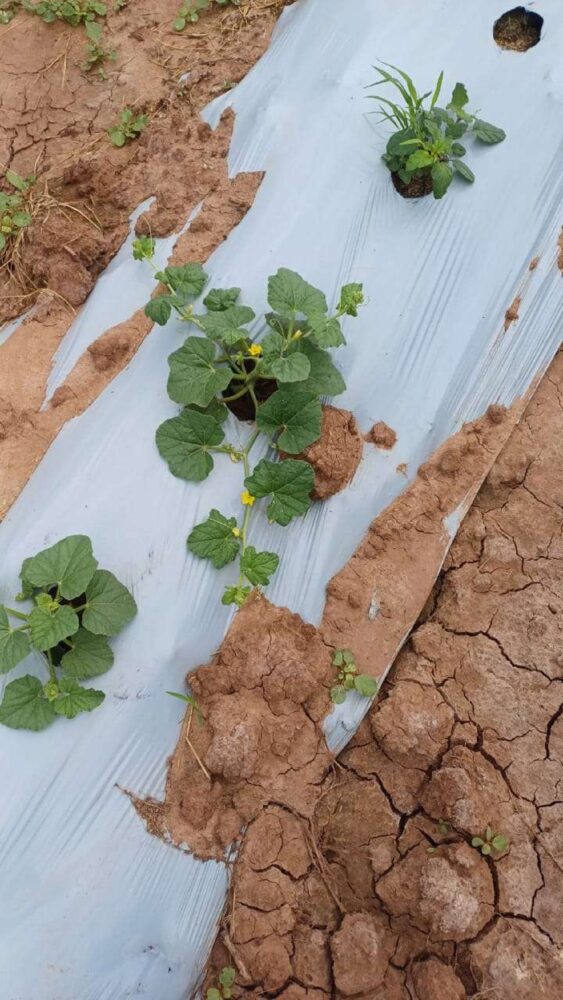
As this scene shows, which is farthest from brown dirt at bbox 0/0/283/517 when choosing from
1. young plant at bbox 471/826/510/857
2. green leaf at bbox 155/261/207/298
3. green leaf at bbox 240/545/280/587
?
young plant at bbox 471/826/510/857

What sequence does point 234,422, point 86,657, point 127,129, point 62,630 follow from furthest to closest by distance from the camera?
point 127,129
point 234,422
point 86,657
point 62,630

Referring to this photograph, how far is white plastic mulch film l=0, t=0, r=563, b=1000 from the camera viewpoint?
1924 mm

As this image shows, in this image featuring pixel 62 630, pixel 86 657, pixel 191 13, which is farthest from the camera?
pixel 191 13

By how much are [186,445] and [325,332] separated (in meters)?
0.55

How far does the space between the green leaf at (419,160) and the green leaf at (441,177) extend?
29 millimetres

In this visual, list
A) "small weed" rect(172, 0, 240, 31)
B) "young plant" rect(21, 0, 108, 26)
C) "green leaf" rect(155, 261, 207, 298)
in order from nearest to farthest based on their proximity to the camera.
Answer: "green leaf" rect(155, 261, 207, 298), "small weed" rect(172, 0, 240, 31), "young plant" rect(21, 0, 108, 26)

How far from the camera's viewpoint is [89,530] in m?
2.12

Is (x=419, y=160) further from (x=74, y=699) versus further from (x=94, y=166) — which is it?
(x=74, y=699)

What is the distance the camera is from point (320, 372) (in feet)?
6.96

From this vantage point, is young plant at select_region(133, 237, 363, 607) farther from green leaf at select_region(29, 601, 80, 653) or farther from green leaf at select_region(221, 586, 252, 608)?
green leaf at select_region(29, 601, 80, 653)

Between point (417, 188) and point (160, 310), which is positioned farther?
point (417, 188)

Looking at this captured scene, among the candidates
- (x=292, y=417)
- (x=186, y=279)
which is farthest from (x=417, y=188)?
(x=292, y=417)

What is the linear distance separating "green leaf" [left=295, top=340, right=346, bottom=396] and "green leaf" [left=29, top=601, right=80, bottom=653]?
989mm

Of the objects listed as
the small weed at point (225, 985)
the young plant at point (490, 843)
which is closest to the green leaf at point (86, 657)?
the small weed at point (225, 985)
